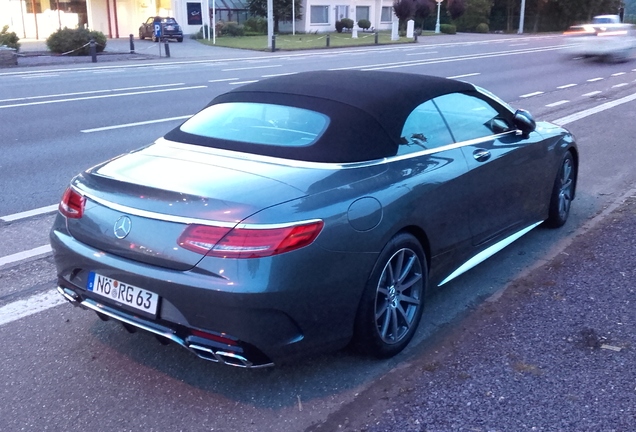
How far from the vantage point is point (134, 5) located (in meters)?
49.9

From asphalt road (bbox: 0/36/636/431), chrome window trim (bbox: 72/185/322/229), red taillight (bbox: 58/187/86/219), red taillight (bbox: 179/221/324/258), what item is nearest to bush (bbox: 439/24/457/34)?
asphalt road (bbox: 0/36/636/431)

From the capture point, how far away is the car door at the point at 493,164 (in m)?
4.68

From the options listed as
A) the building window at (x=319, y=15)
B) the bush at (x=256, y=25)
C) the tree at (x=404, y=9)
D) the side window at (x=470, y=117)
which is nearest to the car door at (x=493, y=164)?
the side window at (x=470, y=117)

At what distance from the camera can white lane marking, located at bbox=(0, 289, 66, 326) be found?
4414mm

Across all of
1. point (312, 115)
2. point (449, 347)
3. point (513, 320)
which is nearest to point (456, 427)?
point (449, 347)

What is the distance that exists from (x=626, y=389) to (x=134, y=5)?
51036mm

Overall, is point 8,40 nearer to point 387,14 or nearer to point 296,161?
point 296,161

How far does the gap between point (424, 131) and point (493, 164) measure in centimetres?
71

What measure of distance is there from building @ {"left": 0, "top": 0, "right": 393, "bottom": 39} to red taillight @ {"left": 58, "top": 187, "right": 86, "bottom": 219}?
40359mm

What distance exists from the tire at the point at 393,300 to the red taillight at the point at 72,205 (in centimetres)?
156

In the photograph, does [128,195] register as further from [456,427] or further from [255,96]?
[456,427]

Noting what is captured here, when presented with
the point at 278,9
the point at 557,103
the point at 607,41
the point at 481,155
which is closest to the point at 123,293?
the point at 481,155

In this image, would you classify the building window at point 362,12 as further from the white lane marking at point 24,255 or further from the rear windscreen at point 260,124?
the rear windscreen at point 260,124

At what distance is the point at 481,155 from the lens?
4750 millimetres
